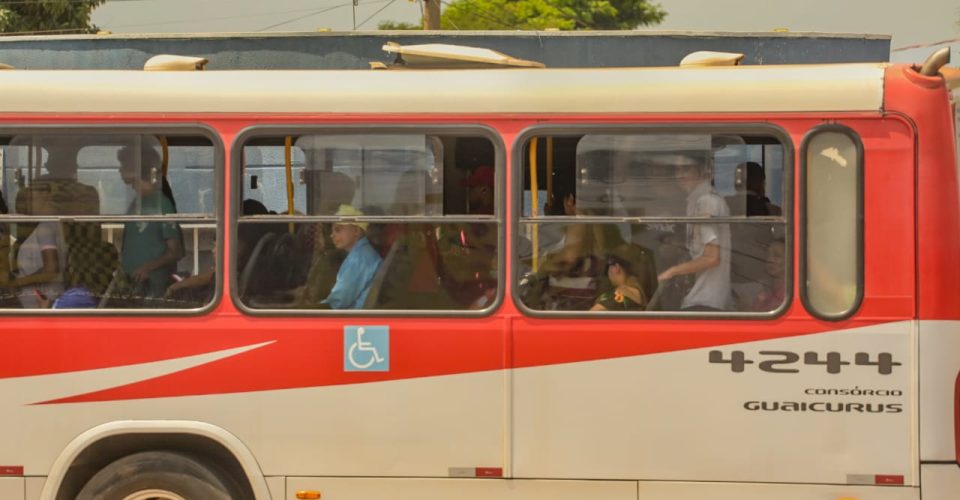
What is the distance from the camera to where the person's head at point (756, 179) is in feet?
19.7

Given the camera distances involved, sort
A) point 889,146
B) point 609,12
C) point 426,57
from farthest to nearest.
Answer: point 609,12 → point 426,57 → point 889,146

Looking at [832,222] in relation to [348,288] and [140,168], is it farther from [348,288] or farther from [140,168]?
[140,168]

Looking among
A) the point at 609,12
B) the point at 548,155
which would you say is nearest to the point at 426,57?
the point at 548,155

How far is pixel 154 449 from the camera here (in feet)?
20.3

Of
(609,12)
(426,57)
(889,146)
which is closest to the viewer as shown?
(889,146)

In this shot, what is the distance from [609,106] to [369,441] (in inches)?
80.6

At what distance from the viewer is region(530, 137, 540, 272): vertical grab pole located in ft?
19.8

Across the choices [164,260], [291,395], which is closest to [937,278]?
[291,395]

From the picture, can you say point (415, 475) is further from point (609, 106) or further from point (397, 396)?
point (609, 106)

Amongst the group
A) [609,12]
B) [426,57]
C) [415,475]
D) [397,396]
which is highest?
[609,12]

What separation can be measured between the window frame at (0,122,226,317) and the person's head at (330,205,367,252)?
0.58m

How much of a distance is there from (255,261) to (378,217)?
66cm

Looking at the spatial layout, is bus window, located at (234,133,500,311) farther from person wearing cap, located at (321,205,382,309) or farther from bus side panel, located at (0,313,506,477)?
bus side panel, located at (0,313,506,477)

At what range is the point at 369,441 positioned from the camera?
19.8 feet
